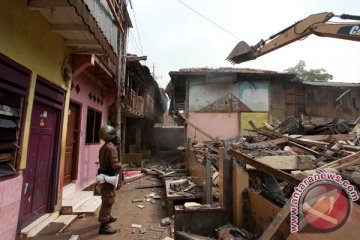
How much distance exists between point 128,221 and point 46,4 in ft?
15.7

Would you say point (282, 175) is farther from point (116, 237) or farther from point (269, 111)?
point (269, 111)

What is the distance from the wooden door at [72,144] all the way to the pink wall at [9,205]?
2879 mm

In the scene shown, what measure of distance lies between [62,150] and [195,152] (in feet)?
14.8

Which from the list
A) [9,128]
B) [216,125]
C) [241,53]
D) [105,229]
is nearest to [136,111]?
[216,125]

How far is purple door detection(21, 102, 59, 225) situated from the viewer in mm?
4559

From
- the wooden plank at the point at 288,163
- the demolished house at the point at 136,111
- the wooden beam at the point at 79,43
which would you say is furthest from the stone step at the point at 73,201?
the demolished house at the point at 136,111

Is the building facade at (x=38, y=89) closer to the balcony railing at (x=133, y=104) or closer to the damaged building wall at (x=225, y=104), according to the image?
the balcony railing at (x=133, y=104)

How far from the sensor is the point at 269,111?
15.0 metres

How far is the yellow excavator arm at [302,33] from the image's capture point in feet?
20.2

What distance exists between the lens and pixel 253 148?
8.24m

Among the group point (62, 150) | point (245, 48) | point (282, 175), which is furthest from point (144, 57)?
point (282, 175)

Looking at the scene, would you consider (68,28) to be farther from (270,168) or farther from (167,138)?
(167,138)

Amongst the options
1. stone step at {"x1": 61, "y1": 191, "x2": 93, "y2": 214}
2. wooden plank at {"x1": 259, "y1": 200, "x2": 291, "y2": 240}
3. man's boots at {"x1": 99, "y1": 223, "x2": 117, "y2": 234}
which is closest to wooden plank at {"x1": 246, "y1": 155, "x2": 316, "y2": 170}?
wooden plank at {"x1": 259, "y1": 200, "x2": 291, "y2": 240}

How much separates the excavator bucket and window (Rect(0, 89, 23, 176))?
6.65m
